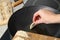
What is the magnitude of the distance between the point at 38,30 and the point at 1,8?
0.75m

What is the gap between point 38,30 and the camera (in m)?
0.60

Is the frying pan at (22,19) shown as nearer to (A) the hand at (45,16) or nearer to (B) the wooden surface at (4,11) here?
(A) the hand at (45,16)

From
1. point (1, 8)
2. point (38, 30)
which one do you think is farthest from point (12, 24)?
point (1, 8)

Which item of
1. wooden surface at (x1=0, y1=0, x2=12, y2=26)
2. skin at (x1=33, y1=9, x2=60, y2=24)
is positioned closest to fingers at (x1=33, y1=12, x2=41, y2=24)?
skin at (x1=33, y1=9, x2=60, y2=24)

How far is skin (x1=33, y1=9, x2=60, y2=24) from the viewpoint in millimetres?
623

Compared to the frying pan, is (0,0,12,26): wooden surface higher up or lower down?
lower down

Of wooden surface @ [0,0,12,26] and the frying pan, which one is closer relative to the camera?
the frying pan

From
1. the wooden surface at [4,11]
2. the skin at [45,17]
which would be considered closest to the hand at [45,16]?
the skin at [45,17]

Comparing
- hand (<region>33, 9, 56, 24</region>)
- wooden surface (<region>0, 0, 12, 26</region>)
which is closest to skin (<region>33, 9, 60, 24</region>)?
hand (<region>33, 9, 56, 24</region>)

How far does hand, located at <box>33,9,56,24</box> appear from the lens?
0.63 m

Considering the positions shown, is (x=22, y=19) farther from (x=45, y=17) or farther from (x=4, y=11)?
(x=4, y=11)

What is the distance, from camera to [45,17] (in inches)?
25.1

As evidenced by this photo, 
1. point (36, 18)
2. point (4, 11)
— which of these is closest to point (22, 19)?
point (36, 18)

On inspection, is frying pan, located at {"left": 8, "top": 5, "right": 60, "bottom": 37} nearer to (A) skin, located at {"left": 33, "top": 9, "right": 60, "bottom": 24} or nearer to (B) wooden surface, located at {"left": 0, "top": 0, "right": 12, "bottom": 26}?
(A) skin, located at {"left": 33, "top": 9, "right": 60, "bottom": 24}
